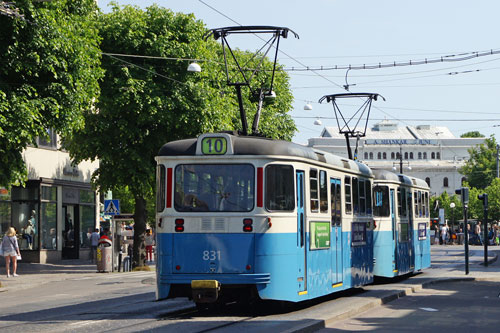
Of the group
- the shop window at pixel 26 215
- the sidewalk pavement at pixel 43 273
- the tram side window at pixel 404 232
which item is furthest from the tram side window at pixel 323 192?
the shop window at pixel 26 215

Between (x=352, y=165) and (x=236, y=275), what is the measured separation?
5681 mm

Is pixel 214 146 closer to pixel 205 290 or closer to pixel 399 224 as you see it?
pixel 205 290

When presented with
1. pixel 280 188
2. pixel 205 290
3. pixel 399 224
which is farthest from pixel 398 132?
pixel 205 290

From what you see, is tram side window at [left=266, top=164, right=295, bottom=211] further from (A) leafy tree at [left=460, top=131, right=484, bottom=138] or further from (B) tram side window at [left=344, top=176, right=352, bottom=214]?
(A) leafy tree at [left=460, top=131, right=484, bottom=138]

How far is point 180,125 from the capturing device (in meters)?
33.5

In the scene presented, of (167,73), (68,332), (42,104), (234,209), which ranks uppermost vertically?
(167,73)

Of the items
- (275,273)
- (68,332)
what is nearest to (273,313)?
(275,273)

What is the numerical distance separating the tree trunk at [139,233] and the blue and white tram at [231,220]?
20062 mm

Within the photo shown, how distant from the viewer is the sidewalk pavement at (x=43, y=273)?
28.1 meters

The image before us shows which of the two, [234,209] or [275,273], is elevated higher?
[234,209]

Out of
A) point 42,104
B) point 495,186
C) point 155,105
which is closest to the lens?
point 42,104

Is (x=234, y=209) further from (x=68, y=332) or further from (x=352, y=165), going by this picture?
(x=352, y=165)

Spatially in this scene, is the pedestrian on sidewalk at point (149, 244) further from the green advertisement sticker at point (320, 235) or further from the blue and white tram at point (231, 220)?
the blue and white tram at point (231, 220)

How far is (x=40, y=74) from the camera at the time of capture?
2448 centimetres
